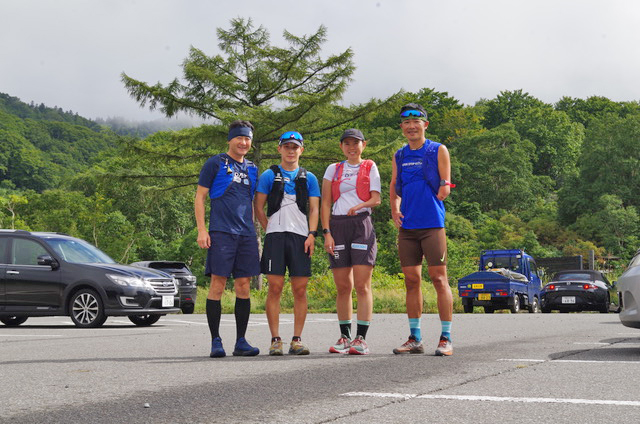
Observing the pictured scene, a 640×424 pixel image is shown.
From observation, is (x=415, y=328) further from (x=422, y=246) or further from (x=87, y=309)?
(x=87, y=309)

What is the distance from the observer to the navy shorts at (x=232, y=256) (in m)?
Result: 7.39

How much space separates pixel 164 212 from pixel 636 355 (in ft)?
219

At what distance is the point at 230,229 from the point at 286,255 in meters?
0.57

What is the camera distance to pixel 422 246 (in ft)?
24.5

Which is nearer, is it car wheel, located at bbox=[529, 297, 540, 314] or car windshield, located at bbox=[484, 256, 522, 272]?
car wheel, located at bbox=[529, 297, 540, 314]

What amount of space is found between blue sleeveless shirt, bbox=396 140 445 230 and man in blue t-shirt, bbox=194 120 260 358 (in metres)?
1.44

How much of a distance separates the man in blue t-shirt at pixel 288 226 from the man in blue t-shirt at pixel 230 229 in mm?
149

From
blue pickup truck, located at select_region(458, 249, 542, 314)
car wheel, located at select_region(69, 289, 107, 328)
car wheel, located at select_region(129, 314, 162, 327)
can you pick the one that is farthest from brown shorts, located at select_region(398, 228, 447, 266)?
blue pickup truck, located at select_region(458, 249, 542, 314)

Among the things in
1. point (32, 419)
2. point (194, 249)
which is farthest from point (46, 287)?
point (194, 249)

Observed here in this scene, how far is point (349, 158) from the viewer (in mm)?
7746

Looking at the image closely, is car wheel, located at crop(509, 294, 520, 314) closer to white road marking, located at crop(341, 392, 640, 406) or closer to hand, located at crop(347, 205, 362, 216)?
hand, located at crop(347, 205, 362, 216)

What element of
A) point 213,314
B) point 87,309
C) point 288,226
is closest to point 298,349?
point 213,314

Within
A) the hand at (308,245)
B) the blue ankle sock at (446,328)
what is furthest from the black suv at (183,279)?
the blue ankle sock at (446,328)

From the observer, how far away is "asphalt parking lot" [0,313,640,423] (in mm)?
4332
